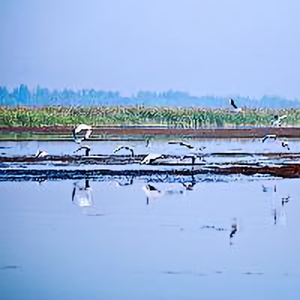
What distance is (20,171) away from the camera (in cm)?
227

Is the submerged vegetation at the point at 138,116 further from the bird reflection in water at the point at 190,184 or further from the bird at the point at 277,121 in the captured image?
the bird reflection in water at the point at 190,184

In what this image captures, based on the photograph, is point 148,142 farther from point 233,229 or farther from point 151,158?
point 233,229

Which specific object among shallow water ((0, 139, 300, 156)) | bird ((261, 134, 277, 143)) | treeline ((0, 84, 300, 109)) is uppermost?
treeline ((0, 84, 300, 109))

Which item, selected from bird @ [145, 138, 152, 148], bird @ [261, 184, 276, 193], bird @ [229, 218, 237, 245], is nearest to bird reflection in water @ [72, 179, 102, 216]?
bird @ [145, 138, 152, 148]

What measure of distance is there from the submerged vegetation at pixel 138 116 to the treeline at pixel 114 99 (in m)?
0.02

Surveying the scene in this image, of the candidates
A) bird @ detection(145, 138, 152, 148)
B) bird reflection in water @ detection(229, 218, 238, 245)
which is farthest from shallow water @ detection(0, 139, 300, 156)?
bird reflection in water @ detection(229, 218, 238, 245)

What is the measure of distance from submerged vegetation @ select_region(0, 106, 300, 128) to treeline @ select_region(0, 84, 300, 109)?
2 centimetres

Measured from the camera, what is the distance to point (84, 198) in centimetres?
224

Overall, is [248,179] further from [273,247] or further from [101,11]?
[101,11]

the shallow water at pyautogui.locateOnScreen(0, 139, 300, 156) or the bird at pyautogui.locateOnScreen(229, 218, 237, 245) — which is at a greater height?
the shallow water at pyautogui.locateOnScreen(0, 139, 300, 156)

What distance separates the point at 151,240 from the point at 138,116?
0.42m

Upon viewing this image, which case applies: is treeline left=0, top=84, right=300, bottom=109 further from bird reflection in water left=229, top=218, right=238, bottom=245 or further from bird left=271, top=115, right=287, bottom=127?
bird reflection in water left=229, top=218, right=238, bottom=245

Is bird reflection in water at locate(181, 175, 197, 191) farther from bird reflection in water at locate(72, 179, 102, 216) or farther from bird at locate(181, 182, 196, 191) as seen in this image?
bird reflection in water at locate(72, 179, 102, 216)

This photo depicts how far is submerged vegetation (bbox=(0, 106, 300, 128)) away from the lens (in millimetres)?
2238
